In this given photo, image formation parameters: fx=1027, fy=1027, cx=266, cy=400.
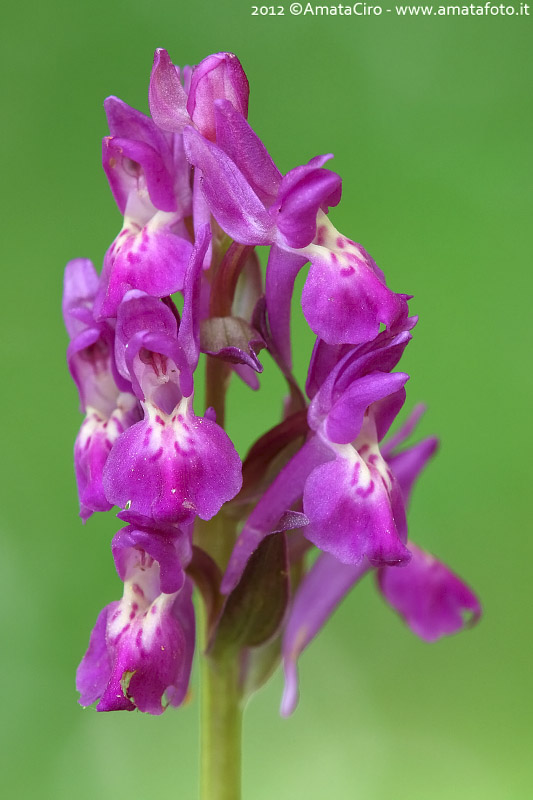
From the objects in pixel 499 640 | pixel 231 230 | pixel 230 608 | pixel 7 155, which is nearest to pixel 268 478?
pixel 230 608

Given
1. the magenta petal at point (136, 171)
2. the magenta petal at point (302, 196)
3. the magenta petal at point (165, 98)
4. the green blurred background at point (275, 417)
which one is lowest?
the green blurred background at point (275, 417)

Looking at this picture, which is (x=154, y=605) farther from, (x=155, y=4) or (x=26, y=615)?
(x=155, y=4)

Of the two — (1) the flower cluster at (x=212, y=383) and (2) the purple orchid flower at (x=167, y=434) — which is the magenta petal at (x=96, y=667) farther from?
(2) the purple orchid flower at (x=167, y=434)

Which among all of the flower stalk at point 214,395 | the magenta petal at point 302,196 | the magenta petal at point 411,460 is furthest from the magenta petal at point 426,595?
the magenta petal at point 302,196

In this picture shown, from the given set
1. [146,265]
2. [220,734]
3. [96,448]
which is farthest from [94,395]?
[220,734]

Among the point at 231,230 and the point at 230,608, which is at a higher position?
the point at 231,230

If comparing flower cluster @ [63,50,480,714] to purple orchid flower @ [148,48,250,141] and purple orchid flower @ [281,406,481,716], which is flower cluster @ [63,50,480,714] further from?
purple orchid flower @ [281,406,481,716]
